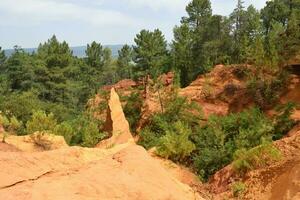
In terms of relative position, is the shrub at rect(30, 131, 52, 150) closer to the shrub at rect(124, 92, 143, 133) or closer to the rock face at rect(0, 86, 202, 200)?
the rock face at rect(0, 86, 202, 200)

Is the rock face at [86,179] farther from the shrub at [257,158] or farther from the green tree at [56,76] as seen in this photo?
the green tree at [56,76]

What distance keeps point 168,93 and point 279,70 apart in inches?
311

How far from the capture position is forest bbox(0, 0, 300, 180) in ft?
67.1

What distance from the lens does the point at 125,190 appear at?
752 cm

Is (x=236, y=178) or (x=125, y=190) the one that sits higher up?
(x=125, y=190)

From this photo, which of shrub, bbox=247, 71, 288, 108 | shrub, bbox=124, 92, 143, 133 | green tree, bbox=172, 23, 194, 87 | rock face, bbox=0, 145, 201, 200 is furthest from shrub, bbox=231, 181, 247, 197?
green tree, bbox=172, 23, 194, 87

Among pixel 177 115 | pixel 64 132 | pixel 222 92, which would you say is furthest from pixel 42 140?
pixel 222 92

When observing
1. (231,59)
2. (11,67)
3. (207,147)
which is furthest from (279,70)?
(11,67)

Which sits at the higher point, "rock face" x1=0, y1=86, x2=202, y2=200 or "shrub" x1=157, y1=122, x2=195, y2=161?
"rock face" x1=0, y1=86, x2=202, y2=200

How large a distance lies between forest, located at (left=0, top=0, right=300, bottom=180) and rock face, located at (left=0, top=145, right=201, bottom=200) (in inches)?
241

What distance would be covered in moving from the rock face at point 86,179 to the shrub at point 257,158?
5.08 m

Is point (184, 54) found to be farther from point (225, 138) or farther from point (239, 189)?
point (239, 189)

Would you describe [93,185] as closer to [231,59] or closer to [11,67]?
[231,59]

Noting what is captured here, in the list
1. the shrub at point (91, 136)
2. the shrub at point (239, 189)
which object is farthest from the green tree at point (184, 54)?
the shrub at point (239, 189)
